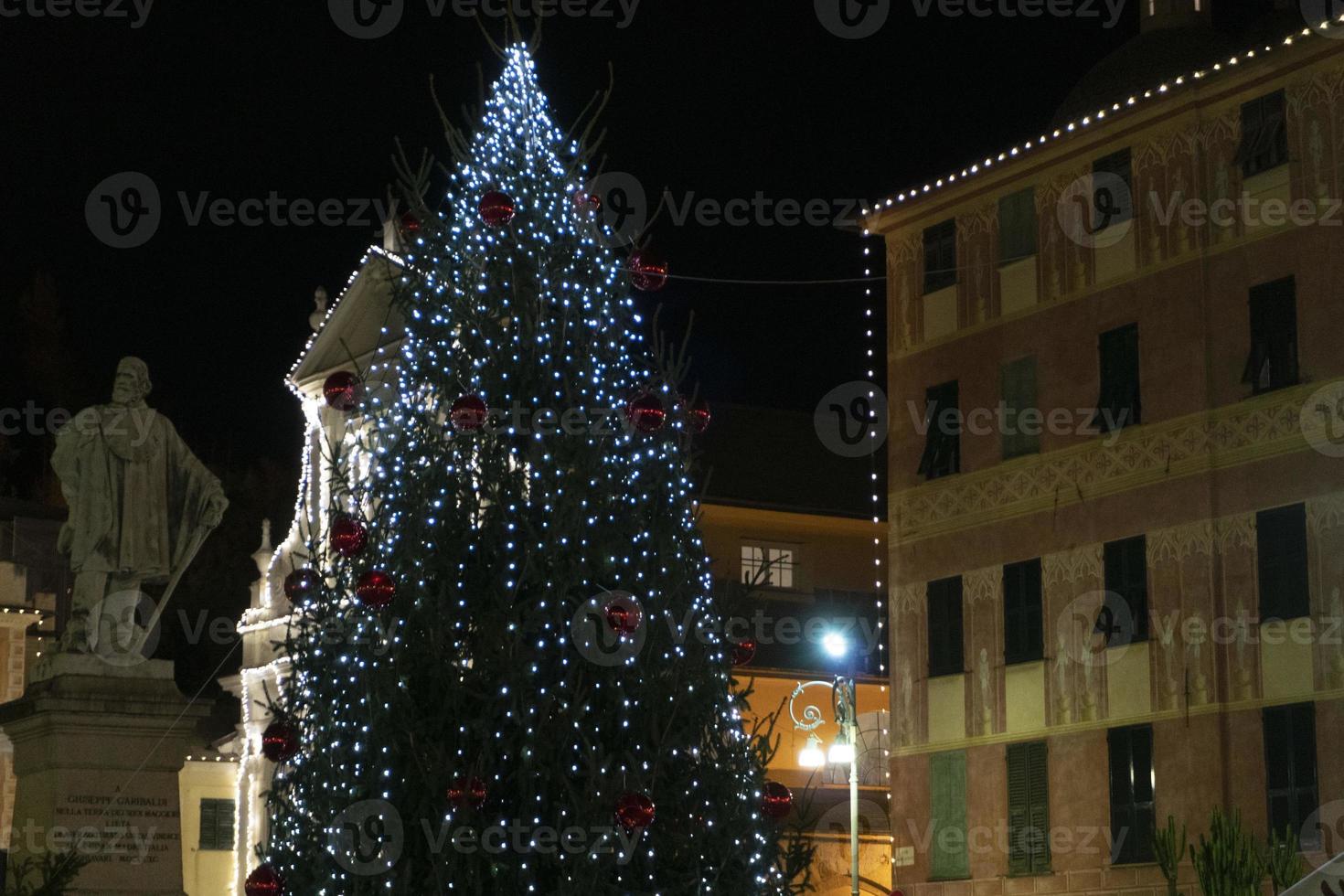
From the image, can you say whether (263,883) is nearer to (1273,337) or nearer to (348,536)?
(348,536)

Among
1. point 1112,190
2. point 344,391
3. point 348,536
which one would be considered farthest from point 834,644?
point 348,536

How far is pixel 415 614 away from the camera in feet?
40.2

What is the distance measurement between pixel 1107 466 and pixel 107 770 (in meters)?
15.2

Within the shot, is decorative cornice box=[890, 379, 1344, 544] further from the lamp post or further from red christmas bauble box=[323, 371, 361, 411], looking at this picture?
red christmas bauble box=[323, 371, 361, 411]

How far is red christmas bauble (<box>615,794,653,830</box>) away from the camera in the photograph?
37.7 ft

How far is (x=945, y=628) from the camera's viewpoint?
29.2 m

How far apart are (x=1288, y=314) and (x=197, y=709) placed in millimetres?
14579

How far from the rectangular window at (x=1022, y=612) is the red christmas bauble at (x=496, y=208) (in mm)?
16328

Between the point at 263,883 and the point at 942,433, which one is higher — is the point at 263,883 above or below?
below

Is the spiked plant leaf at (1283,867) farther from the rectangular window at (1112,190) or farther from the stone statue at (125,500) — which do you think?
the rectangular window at (1112,190)

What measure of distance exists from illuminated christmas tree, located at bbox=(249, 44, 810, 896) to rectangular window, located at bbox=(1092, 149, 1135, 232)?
1542 cm

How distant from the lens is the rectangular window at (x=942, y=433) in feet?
97.1

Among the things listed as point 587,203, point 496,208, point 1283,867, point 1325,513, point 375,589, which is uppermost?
point 587,203

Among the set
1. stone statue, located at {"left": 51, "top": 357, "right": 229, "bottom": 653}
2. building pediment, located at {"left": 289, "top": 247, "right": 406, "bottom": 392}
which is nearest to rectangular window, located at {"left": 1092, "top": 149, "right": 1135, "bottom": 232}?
building pediment, located at {"left": 289, "top": 247, "right": 406, "bottom": 392}
